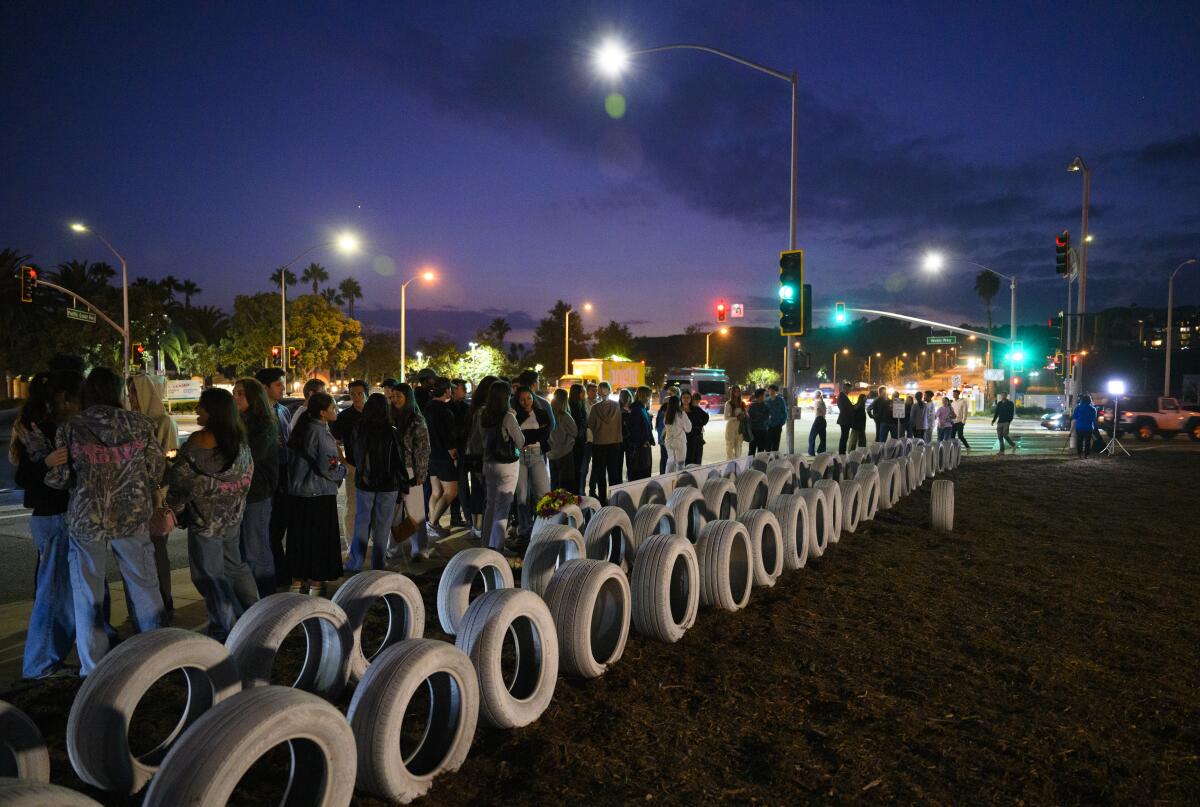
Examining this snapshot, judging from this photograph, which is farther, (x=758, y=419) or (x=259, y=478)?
(x=758, y=419)

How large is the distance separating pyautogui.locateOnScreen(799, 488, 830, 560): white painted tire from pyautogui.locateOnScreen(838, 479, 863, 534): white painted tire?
95 centimetres

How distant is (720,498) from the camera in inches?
330

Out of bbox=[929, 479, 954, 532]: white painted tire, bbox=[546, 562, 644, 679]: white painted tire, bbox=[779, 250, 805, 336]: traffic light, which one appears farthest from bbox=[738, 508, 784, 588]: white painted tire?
bbox=[779, 250, 805, 336]: traffic light

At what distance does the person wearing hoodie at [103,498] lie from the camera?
4.38 m

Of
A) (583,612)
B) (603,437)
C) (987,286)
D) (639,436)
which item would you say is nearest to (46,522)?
(583,612)

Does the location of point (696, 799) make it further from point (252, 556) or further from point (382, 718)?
point (252, 556)

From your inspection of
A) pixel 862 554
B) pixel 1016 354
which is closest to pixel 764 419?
pixel 862 554

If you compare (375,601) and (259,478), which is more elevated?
(259,478)

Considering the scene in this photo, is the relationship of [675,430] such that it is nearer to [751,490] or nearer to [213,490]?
[751,490]

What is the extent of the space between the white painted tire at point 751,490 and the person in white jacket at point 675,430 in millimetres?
3329

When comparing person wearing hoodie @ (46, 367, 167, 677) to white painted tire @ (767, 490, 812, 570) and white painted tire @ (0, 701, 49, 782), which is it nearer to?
white painted tire @ (0, 701, 49, 782)

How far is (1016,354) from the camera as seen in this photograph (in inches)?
1369

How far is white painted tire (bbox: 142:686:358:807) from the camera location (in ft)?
8.02

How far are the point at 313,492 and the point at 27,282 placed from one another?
96.3ft
